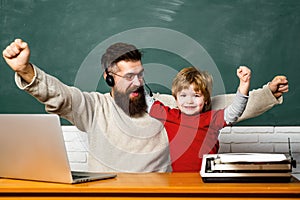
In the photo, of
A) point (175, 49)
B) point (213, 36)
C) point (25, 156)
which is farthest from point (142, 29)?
point (25, 156)

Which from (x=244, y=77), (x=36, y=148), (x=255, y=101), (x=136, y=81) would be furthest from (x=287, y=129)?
(x=36, y=148)

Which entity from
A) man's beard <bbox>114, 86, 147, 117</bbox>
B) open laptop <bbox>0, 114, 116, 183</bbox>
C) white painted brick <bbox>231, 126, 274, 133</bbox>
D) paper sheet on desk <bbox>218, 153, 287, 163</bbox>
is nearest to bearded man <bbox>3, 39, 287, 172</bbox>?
man's beard <bbox>114, 86, 147, 117</bbox>

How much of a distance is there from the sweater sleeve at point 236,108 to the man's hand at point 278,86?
0.18 metres

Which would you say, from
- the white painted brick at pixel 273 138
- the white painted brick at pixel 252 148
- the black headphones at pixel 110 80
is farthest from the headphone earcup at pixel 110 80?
the white painted brick at pixel 273 138

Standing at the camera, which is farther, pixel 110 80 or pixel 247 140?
pixel 247 140

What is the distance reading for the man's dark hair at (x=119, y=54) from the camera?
3.10 metres

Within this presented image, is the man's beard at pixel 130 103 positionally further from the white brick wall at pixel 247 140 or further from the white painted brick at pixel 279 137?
the white painted brick at pixel 279 137

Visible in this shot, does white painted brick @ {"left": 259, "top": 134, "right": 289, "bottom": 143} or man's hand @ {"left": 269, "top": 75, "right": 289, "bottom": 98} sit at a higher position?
man's hand @ {"left": 269, "top": 75, "right": 289, "bottom": 98}

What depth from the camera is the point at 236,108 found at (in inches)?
105

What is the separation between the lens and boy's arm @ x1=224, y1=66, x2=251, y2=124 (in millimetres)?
2500

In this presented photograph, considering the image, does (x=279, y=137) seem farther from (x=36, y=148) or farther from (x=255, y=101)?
(x=36, y=148)

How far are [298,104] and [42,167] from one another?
1.87 m

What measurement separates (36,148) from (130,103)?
124 centimetres

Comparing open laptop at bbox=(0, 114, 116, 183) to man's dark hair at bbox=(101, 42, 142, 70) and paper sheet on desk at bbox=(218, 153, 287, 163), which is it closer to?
paper sheet on desk at bbox=(218, 153, 287, 163)
